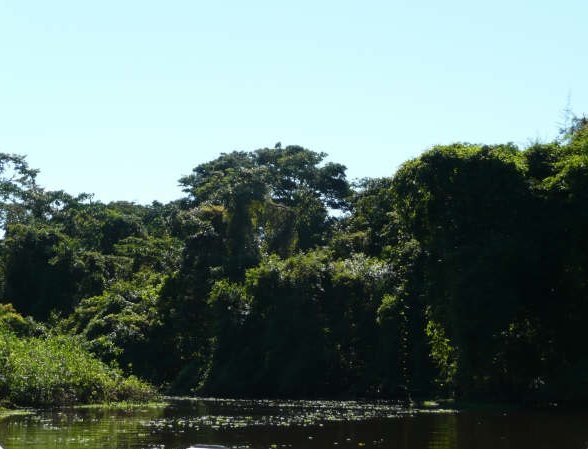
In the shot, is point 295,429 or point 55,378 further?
point 55,378

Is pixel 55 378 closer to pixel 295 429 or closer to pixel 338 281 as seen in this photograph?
pixel 295 429

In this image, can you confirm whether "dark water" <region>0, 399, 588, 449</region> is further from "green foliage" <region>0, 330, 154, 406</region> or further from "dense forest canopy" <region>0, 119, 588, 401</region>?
"dense forest canopy" <region>0, 119, 588, 401</region>

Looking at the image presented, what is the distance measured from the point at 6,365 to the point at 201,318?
2155cm

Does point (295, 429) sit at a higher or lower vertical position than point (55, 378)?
lower

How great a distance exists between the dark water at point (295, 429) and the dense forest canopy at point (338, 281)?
4.71 metres

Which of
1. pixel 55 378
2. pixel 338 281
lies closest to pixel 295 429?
pixel 55 378

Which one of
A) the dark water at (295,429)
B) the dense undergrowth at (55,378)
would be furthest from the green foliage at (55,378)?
the dark water at (295,429)

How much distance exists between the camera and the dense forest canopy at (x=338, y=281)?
32031mm

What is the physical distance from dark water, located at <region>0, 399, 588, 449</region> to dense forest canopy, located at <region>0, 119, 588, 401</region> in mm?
4706

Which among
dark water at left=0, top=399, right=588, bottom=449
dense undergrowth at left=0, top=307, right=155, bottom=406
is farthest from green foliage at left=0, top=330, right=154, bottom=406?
dark water at left=0, top=399, right=588, bottom=449

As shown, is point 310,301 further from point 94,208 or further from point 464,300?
point 94,208

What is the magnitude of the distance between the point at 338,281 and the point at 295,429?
21.3 m

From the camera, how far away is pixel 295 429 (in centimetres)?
2219

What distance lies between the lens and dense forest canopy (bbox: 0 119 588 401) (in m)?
32.0
